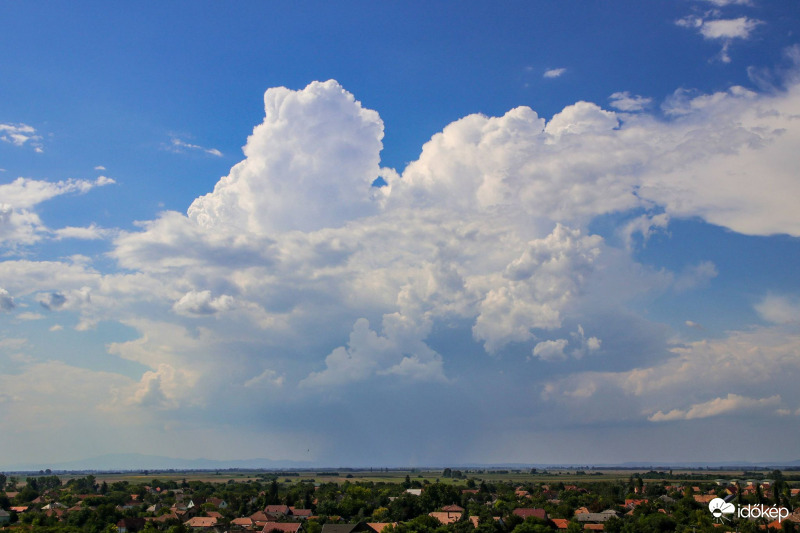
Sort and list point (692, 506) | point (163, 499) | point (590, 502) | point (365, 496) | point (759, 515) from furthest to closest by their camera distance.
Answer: point (163, 499) < point (365, 496) < point (590, 502) < point (692, 506) < point (759, 515)

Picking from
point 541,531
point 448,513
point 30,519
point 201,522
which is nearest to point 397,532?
point 541,531

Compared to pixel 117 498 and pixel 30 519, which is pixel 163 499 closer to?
pixel 117 498

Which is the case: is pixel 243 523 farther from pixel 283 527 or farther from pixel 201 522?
pixel 283 527

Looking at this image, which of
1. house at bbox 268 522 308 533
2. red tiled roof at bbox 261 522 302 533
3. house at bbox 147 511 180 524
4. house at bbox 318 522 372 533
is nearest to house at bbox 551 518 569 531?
house at bbox 318 522 372 533

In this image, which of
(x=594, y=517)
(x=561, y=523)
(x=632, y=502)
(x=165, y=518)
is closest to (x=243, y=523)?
(x=165, y=518)

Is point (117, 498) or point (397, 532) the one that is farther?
point (117, 498)

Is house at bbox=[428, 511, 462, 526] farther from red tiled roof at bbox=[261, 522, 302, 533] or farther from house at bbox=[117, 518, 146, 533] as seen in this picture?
house at bbox=[117, 518, 146, 533]
